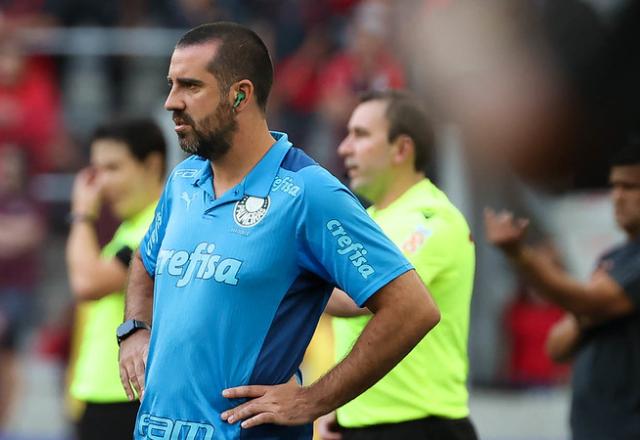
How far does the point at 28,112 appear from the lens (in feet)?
39.2

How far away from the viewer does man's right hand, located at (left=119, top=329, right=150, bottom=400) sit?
179 inches

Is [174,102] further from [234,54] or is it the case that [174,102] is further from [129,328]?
[129,328]

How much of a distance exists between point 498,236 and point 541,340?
559 centimetres

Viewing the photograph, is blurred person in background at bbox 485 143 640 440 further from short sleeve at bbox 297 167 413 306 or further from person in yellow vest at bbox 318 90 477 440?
short sleeve at bbox 297 167 413 306

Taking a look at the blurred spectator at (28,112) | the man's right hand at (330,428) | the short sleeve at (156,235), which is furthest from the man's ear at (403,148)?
the blurred spectator at (28,112)

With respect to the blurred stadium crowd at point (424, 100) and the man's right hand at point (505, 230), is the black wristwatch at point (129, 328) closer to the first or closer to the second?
the man's right hand at point (505, 230)

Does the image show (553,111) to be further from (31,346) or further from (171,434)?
(171,434)

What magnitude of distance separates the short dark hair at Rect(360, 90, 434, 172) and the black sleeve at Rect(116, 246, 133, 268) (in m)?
1.41

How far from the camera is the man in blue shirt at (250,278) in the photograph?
4176 mm

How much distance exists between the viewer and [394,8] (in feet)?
38.7

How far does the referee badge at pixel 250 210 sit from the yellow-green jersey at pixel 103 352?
2427 mm

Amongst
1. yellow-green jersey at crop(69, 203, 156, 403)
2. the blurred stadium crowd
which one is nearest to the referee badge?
yellow-green jersey at crop(69, 203, 156, 403)

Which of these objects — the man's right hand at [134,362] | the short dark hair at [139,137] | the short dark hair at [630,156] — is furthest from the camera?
the short dark hair at [139,137]

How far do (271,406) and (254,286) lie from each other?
38cm
